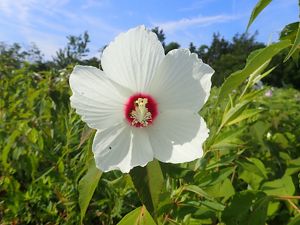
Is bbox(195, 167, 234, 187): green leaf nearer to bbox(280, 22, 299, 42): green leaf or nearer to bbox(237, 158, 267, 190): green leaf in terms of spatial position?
bbox(237, 158, 267, 190): green leaf

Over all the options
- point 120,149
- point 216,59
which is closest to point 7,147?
point 120,149

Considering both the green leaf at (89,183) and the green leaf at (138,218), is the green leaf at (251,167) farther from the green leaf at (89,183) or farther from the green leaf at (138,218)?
the green leaf at (89,183)

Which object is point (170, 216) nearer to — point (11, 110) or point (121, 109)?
point (121, 109)

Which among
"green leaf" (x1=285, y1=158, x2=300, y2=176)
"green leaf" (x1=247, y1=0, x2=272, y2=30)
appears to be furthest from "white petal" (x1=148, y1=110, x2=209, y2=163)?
"green leaf" (x1=285, y1=158, x2=300, y2=176)

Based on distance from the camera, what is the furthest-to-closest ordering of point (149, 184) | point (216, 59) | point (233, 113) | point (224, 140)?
point (216, 59) < point (224, 140) < point (233, 113) < point (149, 184)

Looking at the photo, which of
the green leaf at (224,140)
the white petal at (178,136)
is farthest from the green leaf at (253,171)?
the white petal at (178,136)

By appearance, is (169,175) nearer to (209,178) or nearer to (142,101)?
(142,101)

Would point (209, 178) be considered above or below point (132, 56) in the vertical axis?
below

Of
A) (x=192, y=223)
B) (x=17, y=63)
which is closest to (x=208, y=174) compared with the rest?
(x=192, y=223)
